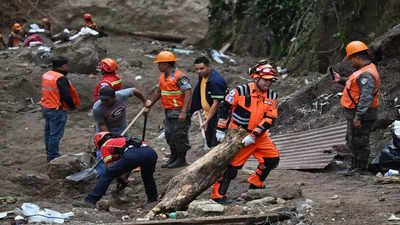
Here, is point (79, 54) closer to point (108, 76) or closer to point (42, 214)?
point (108, 76)

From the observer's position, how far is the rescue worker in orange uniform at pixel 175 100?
7.36m

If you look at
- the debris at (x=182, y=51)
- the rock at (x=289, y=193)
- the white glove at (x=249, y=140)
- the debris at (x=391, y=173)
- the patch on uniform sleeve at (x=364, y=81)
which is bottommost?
the rock at (x=289, y=193)

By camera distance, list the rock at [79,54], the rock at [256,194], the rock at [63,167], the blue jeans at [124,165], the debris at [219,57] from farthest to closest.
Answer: the debris at [219,57] → the rock at [79,54] → the rock at [63,167] → the blue jeans at [124,165] → the rock at [256,194]

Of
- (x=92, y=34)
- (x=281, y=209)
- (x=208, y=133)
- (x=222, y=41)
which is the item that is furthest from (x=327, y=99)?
(x=222, y=41)

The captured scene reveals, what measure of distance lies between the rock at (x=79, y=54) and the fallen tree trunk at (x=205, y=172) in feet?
26.3

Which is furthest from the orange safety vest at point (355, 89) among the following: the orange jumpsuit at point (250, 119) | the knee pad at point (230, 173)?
the knee pad at point (230, 173)

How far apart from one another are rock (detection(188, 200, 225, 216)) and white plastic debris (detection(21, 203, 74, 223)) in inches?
51.0

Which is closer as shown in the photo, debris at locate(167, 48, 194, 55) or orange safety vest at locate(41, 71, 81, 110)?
orange safety vest at locate(41, 71, 81, 110)

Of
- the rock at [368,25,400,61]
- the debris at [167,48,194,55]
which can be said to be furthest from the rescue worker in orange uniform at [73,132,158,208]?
the debris at [167,48,194,55]

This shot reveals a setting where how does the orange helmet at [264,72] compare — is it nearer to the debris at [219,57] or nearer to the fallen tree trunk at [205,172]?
the fallen tree trunk at [205,172]

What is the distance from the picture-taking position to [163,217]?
17.3 feet

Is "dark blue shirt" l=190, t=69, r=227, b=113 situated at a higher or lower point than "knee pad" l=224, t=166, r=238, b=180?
higher

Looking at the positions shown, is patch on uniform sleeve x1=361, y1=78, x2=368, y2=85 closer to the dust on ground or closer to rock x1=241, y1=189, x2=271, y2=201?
the dust on ground

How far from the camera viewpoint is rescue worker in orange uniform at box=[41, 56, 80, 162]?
26.1 feet
